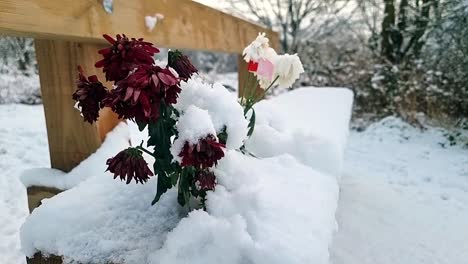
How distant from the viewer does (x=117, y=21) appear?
1136mm

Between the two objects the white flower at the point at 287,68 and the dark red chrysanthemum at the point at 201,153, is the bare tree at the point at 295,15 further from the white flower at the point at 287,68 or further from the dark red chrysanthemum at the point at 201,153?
the dark red chrysanthemum at the point at 201,153

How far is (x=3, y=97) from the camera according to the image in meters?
4.83

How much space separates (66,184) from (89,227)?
42 centimetres

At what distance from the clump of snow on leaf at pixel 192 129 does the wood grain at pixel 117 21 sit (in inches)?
15.8

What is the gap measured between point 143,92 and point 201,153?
14 centimetres

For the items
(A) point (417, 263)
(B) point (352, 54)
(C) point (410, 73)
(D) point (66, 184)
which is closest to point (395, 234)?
(A) point (417, 263)

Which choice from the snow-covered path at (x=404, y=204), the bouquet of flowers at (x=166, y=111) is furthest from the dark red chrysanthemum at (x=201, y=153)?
the snow-covered path at (x=404, y=204)

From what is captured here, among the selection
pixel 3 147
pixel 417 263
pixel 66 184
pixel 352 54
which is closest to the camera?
pixel 66 184

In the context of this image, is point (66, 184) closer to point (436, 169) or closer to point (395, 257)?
point (395, 257)

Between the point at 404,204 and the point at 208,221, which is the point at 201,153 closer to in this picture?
the point at 208,221

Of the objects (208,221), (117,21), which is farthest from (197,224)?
(117,21)

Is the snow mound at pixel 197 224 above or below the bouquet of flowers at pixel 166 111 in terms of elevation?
below

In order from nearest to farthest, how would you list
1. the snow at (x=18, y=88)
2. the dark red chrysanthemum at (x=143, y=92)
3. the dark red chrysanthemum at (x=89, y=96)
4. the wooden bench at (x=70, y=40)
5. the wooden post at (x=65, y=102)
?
the dark red chrysanthemum at (x=143, y=92) → the dark red chrysanthemum at (x=89, y=96) → the wooden bench at (x=70, y=40) → the wooden post at (x=65, y=102) → the snow at (x=18, y=88)

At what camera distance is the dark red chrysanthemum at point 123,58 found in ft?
2.17
